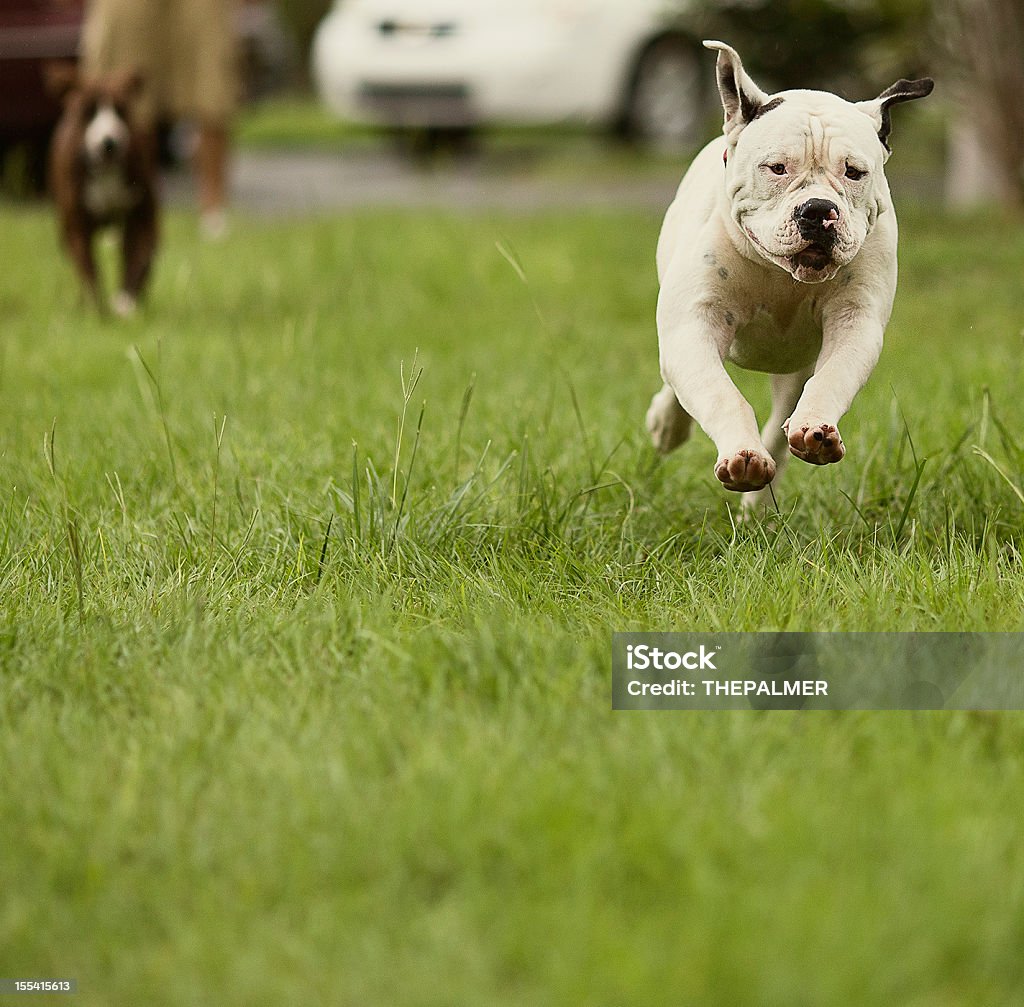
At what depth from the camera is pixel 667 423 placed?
3.51m

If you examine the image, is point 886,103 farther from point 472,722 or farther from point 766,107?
point 472,722

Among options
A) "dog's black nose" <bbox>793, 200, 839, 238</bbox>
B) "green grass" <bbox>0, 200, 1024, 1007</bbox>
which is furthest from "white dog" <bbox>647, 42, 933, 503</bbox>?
"green grass" <bbox>0, 200, 1024, 1007</bbox>

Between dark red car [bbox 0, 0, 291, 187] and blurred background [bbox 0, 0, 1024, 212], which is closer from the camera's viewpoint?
blurred background [bbox 0, 0, 1024, 212]

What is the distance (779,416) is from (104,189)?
4.20 metres

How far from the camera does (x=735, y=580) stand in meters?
2.93

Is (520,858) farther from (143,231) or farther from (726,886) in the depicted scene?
(143,231)

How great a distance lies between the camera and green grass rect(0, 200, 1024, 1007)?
1.90 m

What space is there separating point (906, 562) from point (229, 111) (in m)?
7.22

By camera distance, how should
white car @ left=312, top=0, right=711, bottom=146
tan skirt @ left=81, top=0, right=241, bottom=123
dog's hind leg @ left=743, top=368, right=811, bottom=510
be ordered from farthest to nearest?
white car @ left=312, top=0, right=711, bottom=146
tan skirt @ left=81, top=0, right=241, bottom=123
dog's hind leg @ left=743, top=368, right=811, bottom=510

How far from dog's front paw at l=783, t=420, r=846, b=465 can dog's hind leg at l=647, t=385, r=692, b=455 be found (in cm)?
84

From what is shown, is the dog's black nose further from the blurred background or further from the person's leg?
the person's leg

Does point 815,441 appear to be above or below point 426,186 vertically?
above

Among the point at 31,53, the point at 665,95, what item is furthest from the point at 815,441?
the point at 665,95

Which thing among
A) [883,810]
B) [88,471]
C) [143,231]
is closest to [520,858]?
[883,810]
